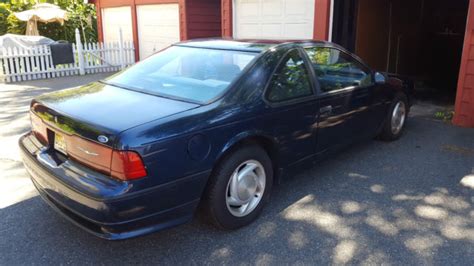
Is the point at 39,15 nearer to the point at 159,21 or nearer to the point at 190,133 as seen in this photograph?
the point at 159,21

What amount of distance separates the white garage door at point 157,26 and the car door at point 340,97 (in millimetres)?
9006

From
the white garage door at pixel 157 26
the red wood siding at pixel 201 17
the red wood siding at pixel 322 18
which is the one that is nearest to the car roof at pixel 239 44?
the red wood siding at pixel 322 18

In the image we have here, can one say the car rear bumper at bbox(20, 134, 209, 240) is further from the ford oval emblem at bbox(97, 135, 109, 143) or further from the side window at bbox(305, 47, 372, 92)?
the side window at bbox(305, 47, 372, 92)

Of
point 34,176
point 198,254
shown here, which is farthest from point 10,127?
point 198,254

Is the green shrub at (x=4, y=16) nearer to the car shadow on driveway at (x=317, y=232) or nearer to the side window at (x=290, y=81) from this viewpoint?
the car shadow on driveway at (x=317, y=232)

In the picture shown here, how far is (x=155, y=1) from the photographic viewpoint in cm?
1309

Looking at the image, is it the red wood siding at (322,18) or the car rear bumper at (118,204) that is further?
the red wood siding at (322,18)

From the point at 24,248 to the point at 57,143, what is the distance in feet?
2.79

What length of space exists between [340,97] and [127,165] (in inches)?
98.4

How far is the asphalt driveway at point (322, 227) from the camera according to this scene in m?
3.00

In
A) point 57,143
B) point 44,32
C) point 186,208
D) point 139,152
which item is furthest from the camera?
point 44,32

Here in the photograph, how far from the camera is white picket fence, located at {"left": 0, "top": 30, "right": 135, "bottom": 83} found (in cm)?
1137

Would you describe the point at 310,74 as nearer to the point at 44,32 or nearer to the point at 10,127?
the point at 10,127

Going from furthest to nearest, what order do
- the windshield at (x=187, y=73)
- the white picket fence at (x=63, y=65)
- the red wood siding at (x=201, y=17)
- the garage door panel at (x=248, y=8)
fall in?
the red wood siding at (x=201, y=17), the white picket fence at (x=63, y=65), the garage door panel at (x=248, y=8), the windshield at (x=187, y=73)
